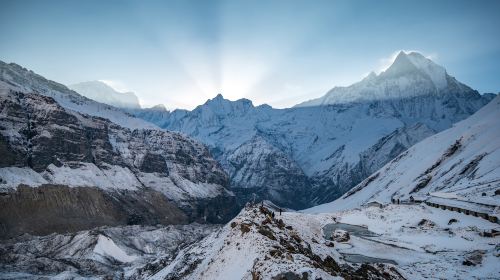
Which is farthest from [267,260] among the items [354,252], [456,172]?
[456,172]

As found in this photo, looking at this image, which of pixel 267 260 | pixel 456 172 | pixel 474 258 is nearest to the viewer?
pixel 267 260

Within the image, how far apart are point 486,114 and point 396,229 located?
145654 millimetres

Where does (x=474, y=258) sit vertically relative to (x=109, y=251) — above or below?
above

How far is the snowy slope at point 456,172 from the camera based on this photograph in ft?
288

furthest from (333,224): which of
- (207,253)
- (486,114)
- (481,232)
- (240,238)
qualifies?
(486,114)

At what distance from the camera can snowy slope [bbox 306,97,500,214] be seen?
8778 cm

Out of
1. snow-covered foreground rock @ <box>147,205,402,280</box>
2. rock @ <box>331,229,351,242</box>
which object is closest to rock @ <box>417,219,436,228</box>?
rock @ <box>331,229,351,242</box>

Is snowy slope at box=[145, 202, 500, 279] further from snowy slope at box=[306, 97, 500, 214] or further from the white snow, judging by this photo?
the white snow

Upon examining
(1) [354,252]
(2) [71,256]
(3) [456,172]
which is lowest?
(2) [71,256]

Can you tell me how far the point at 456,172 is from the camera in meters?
132

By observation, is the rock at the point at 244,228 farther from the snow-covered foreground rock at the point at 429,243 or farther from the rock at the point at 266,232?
the snow-covered foreground rock at the point at 429,243

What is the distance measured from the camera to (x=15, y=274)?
13750cm

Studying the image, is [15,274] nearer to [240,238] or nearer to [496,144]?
[240,238]

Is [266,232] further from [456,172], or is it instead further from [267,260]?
[456,172]
